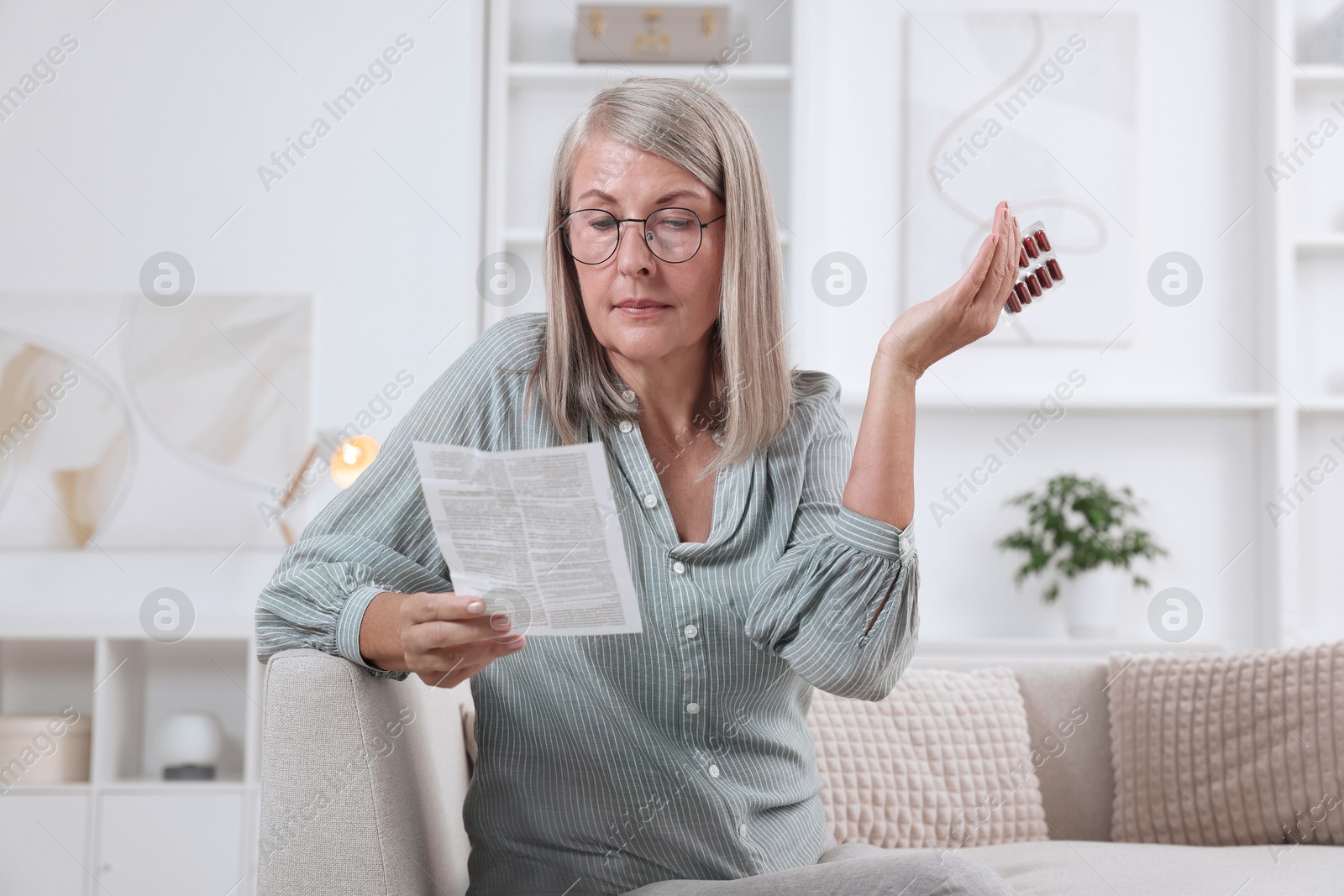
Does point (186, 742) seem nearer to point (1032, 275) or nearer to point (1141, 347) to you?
point (1032, 275)

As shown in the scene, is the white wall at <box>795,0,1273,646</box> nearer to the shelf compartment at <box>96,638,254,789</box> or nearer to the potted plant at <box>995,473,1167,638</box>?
the potted plant at <box>995,473,1167,638</box>

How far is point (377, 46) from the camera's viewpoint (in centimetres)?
328

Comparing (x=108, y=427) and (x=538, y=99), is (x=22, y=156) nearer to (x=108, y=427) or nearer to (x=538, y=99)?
(x=108, y=427)

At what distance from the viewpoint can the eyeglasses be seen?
1180 mm

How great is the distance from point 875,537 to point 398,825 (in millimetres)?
551

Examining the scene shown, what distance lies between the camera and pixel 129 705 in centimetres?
298

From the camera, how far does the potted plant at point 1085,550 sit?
122 inches

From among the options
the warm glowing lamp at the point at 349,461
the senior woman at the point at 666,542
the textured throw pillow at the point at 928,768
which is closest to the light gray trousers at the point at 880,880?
the senior woman at the point at 666,542

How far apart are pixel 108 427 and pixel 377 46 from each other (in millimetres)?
1368

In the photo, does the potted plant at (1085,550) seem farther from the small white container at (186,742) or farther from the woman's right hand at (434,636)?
the woman's right hand at (434,636)

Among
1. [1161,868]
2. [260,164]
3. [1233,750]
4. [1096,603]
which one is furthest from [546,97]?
[1161,868]

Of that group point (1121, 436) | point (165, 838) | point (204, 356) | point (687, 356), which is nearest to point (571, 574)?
point (687, 356)

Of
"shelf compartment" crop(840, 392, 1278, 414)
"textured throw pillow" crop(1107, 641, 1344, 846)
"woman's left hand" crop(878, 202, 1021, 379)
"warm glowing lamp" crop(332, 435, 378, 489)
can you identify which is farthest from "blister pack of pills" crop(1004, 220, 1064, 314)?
"shelf compartment" crop(840, 392, 1278, 414)

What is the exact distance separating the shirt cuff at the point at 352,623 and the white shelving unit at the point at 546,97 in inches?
90.8
